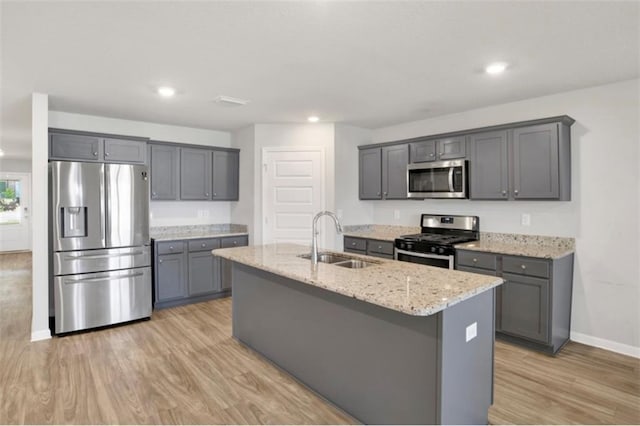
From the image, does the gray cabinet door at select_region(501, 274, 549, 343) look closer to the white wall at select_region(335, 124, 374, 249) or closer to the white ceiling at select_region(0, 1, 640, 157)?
the white ceiling at select_region(0, 1, 640, 157)

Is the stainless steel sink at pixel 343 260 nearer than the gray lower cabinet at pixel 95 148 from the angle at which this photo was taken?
Yes

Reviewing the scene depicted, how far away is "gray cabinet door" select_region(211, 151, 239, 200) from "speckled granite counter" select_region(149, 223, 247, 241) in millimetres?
504

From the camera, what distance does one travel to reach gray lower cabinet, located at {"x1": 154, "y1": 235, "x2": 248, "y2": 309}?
446 cm

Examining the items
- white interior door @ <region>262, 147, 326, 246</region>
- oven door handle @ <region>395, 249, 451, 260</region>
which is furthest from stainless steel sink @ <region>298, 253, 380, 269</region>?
white interior door @ <region>262, 147, 326, 246</region>

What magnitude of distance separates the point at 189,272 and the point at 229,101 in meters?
2.28

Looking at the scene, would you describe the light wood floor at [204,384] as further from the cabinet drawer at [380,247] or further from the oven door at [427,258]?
the cabinet drawer at [380,247]

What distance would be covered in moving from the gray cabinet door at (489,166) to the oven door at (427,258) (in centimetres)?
79

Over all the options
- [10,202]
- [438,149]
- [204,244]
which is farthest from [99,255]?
[10,202]

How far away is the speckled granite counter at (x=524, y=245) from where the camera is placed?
10.6 ft

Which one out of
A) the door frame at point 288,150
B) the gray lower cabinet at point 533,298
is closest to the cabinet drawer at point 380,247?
the door frame at point 288,150

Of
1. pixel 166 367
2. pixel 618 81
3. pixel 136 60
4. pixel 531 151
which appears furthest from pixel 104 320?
pixel 618 81

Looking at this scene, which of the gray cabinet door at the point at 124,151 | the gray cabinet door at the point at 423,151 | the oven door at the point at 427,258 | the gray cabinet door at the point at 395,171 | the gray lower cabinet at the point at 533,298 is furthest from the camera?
the gray cabinet door at the point at 395,171

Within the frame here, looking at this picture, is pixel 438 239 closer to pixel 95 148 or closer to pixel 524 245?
pixel 524 245

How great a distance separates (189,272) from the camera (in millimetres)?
4645
